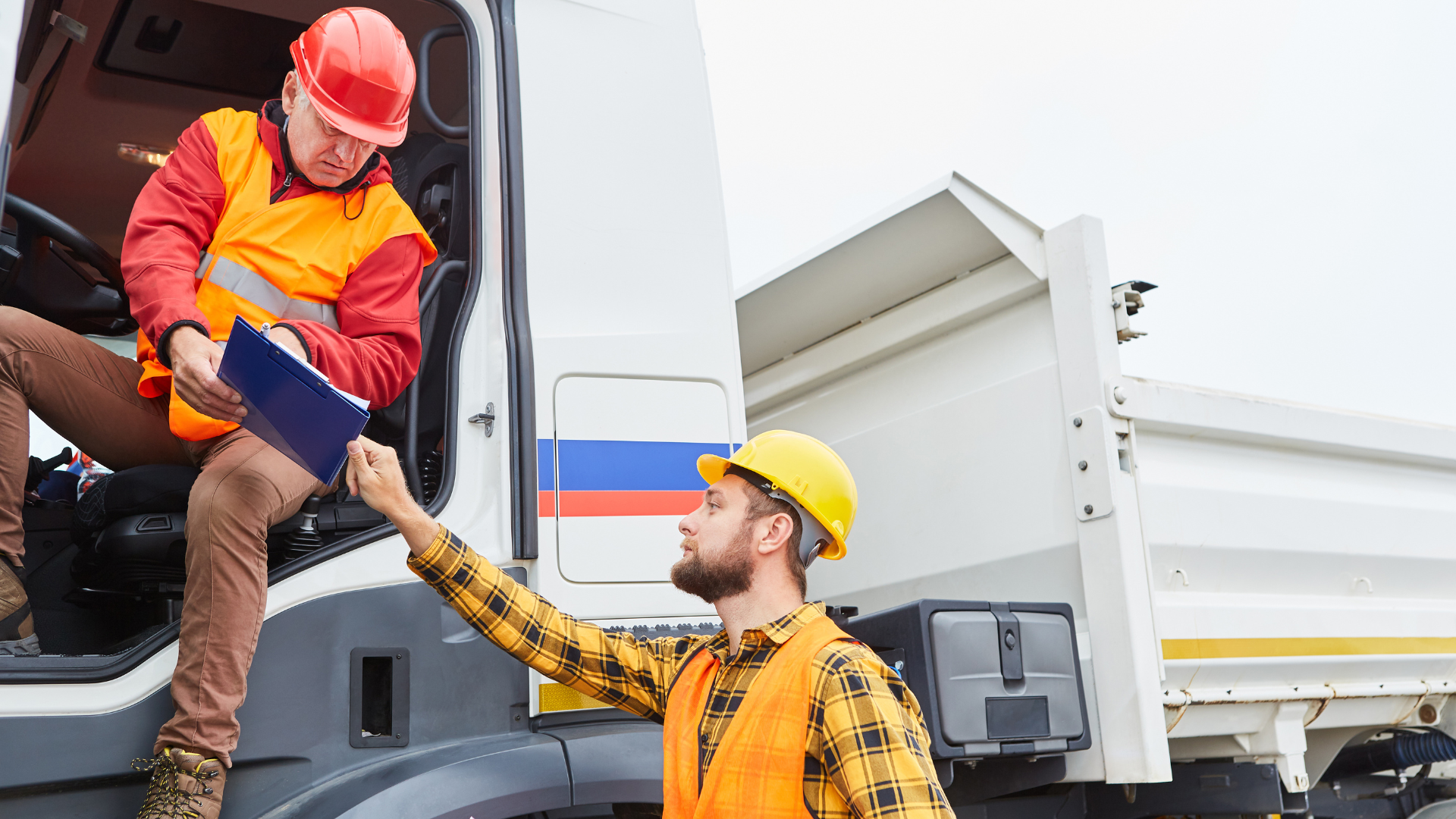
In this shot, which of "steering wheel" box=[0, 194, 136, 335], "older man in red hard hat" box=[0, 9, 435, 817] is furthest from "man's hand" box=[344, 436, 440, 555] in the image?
"steering wheel" box=[0, 194, 136, 335]

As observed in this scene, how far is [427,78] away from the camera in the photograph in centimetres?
237

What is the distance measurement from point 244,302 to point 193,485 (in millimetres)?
345

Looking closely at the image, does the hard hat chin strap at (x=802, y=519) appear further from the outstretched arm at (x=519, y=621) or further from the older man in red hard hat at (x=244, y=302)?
the older man in red hard hat at (x=244, y=302)

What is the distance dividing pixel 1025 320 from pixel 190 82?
2.35 meters

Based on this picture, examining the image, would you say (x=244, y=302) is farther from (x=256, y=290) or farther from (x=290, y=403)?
(x=290, y=403)

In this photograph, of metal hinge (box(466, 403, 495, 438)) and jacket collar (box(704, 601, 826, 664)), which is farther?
metal hinge (box(466, 403, 495, 438))

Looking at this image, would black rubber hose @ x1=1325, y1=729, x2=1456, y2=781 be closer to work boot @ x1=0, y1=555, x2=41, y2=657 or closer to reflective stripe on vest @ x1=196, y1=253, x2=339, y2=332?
reflective stripe on vest @ x1=196, y1=253, x2=339, y2=332

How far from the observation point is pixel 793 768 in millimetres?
1604

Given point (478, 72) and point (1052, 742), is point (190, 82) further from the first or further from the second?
point (1052, 742)

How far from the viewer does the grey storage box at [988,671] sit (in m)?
2.28

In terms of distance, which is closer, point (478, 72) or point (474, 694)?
point (474, 694)

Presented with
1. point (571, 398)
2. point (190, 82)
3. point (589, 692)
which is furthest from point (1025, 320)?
point (190, 82)

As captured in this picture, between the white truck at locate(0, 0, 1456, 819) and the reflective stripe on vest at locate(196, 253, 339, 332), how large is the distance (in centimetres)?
32

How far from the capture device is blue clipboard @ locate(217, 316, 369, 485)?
1.61m
